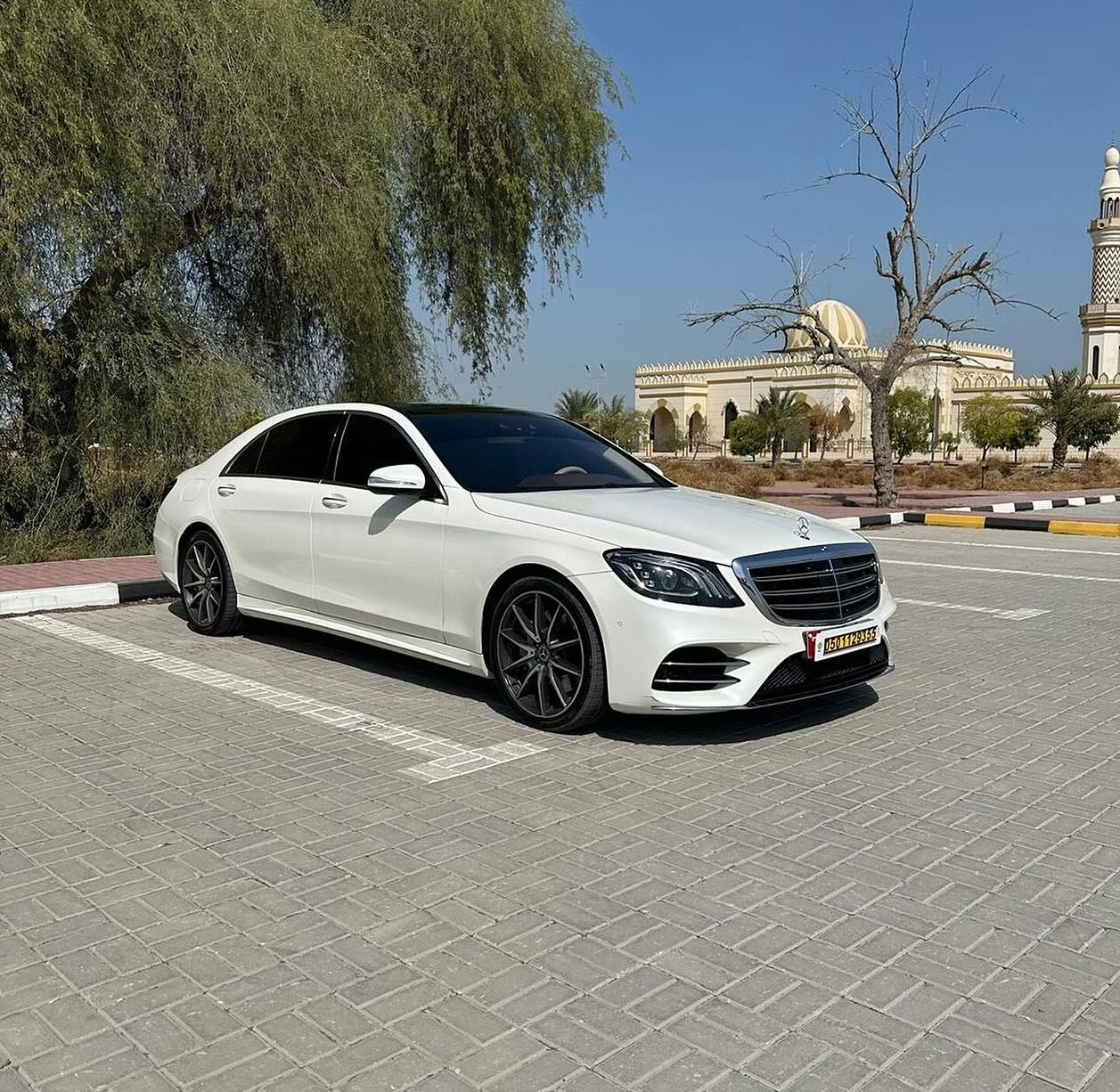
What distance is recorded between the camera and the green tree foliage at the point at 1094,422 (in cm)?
4881

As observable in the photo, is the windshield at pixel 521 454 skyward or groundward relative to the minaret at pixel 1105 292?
groundward

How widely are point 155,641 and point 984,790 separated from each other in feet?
18.3

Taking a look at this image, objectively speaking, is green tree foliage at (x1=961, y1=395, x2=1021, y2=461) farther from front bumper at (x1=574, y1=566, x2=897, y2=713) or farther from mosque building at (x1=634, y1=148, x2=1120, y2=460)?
front bumper at (x1=574, y1=566, x2=897, y2=713)

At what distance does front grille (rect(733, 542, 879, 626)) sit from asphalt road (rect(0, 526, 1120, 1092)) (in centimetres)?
60

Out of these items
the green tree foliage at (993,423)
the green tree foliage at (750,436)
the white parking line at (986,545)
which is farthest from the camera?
the green tree foliage at (750,436)

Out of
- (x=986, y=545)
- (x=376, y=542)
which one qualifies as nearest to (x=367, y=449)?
(x=376, y=542)

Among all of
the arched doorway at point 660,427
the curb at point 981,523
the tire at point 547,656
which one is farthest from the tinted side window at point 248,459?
the arched doorway at point 660,427

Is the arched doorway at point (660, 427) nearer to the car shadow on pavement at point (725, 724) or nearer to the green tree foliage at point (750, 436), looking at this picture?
the green tree foliage at point (750, 436)

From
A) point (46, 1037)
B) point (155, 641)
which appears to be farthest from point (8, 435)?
point (46, 1037)

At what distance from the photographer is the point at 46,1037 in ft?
9.23

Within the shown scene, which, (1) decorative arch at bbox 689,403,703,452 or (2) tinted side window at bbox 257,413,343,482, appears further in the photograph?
(1) decorative arch at bbox 689,403,703,452

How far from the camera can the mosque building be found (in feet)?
322

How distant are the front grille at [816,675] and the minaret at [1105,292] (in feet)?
339

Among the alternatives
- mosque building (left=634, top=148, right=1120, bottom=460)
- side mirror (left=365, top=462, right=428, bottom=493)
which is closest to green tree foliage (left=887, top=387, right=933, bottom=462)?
mosque building (left=634, top=148, right=1120, bottom=460)
